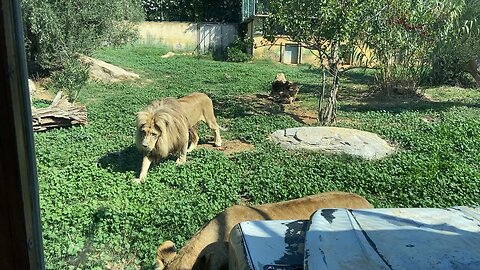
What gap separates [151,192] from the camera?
593 cm

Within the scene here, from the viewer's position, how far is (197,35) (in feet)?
93.1

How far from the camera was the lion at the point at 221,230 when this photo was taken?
3072mm

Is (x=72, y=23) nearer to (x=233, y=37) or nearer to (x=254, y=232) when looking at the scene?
(x=254, y=232)

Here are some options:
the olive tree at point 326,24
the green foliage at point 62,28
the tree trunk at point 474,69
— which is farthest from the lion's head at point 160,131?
the tree trunk at point 474,69

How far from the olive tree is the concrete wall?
17814 mm

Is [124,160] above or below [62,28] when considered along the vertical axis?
below

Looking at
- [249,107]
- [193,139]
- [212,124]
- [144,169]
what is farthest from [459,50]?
[144,169]

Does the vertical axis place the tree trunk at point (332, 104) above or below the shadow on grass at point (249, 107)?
above

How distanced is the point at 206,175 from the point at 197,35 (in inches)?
897

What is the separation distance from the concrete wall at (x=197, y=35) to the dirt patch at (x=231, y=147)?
20.0 meters

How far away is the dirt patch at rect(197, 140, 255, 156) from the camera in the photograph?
8258 mm

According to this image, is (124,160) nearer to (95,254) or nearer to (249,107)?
(95,254)

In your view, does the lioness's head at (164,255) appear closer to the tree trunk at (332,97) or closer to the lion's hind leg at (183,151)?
the lion's hind leg at (183,151)

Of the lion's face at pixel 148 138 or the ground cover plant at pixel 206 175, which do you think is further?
the lion's face at pixel 148 138
